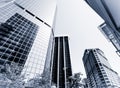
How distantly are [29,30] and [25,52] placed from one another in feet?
60.8

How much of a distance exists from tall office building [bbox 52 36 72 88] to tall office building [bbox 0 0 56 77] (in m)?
41.0

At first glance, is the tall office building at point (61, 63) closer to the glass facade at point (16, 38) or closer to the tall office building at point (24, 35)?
the tall office building at point (24, 35)

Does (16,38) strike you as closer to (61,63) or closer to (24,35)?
(24,35)

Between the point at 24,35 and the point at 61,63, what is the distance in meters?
67.9

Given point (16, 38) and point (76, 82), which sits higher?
point (16, 38)

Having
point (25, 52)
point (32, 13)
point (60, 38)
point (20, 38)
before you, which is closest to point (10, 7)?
point (32, 13)

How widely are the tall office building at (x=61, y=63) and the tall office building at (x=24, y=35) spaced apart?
41.0 metres

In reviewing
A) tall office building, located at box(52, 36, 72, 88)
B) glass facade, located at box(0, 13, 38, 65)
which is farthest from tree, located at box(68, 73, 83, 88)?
tall office building, located at box(52, 36, 72, 88)

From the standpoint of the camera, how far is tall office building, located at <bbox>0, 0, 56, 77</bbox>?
43.8 meters

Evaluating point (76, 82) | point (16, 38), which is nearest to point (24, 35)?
point (16, 38)

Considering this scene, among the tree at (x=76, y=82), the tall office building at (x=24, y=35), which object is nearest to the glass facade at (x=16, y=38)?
the tall office building at (x=24, y=35)

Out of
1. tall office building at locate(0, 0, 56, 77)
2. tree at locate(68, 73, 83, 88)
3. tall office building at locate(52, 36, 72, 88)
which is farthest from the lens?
tall office building at locate(52, 36, 72, 88)

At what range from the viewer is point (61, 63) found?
117875 millimetres

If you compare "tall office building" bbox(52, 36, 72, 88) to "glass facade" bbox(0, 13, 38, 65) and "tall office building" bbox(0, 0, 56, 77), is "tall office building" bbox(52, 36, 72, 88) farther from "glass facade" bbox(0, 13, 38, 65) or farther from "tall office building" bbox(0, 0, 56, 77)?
"glass facade" bbox(0, 13, 38, 65)
